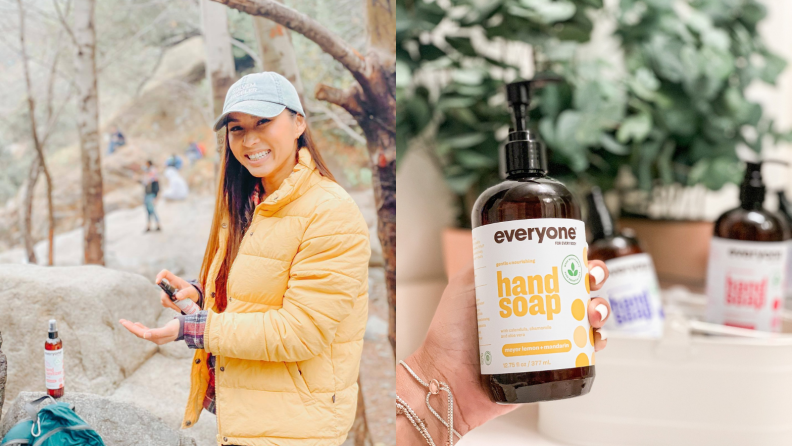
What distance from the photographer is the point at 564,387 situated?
1.44ft

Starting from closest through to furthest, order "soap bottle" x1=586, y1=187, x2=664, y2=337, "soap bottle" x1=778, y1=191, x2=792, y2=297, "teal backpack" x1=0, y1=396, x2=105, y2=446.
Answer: "teal backpack" x1=0, y1=396, x2=105, y2=446 < "soap bottle" x1=586, y1=187, x2=664, y2=337 < "soap bottle" x1=778, y1=191, x2=792, y2=297

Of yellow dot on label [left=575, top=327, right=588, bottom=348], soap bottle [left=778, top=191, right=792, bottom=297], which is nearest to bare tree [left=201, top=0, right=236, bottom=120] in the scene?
yellow dot on label [left=575, top=327, right=588, bottom=348]

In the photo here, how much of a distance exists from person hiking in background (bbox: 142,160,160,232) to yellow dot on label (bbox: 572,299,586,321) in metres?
0.36

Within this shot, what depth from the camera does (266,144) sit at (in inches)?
18.0

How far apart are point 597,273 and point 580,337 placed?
0.28 feet

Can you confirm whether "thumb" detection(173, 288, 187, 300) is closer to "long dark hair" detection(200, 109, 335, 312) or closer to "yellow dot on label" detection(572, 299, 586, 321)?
"long dark hair" detection(200, 109, 335, 312)

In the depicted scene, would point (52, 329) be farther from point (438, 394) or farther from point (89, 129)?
point (438, 394)

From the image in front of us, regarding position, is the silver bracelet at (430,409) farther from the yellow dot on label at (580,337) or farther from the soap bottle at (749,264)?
the soap bottle at (749,264)

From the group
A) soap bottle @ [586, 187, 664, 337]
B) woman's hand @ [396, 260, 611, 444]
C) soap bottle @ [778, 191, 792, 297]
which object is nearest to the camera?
woman's hand @ [396, 260, 611, 444]

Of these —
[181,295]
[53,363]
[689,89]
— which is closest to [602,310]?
[181,295]

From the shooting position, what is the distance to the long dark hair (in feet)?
1.52

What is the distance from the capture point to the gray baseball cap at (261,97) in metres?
0.45

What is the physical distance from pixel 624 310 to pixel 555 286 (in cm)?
35

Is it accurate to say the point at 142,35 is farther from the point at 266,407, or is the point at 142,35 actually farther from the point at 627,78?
the point at 627,78
